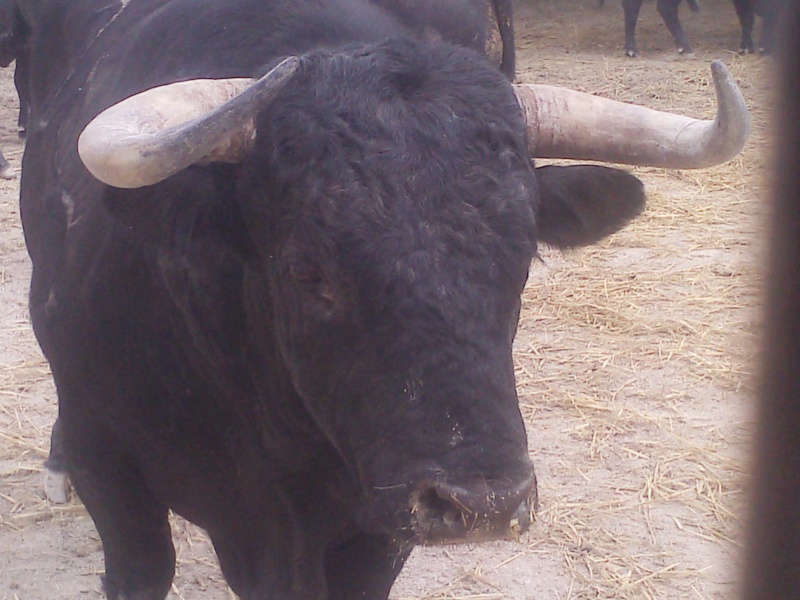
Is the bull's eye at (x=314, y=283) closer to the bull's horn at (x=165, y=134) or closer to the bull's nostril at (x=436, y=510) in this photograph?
the bull's horn at (x=165, y=134)

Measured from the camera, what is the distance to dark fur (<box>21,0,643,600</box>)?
1.96 metres

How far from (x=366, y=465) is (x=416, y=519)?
0.61 ft

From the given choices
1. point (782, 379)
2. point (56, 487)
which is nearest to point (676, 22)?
point (56, 487)

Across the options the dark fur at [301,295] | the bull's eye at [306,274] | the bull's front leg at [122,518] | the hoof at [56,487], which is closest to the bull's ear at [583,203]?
the dark fur at [301,295]

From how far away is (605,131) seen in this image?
2.47 m

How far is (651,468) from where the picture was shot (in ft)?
13.9

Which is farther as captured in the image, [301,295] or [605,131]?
[605,131]

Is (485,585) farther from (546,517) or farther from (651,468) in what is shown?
(651,468)

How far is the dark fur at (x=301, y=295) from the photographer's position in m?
1.96

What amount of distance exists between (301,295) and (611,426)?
2.73 m

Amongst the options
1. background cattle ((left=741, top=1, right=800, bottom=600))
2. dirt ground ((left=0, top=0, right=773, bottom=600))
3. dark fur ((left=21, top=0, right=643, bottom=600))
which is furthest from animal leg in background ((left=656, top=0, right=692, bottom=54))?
background cattle ((left=741, top=1, right=800, bottom=600))

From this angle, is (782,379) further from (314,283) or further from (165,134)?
(165,134)

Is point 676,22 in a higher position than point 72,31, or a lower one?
lower

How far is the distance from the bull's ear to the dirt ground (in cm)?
20
